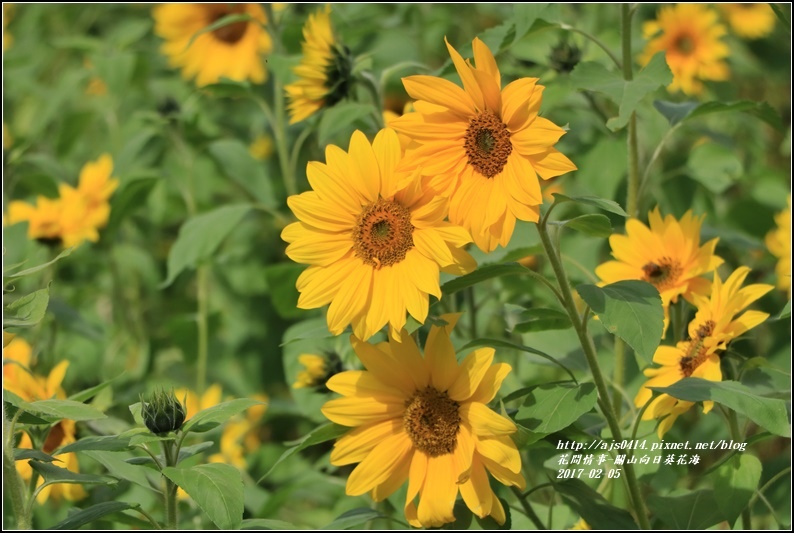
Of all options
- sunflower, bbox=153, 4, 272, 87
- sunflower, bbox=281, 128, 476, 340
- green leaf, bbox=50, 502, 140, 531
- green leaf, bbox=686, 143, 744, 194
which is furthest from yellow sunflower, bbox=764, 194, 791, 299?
sunflower, bbox=153, 4, 272, 87

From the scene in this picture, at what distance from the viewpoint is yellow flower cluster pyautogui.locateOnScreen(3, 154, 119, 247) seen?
228cm

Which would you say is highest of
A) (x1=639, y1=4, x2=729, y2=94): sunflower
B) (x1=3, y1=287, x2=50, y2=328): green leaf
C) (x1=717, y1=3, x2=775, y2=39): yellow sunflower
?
(x1=717, y1=3, x2=775, y2=39): yellow sunflower

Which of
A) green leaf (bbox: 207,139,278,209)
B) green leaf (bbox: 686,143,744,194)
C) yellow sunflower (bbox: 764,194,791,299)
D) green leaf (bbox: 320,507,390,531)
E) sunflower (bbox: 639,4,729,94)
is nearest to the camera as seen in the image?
green leaf (bbox: 320,507,390,531)

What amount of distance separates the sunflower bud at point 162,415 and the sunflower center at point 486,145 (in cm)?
44

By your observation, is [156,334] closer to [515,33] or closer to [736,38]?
[515,33]

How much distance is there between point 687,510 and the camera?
1426mm

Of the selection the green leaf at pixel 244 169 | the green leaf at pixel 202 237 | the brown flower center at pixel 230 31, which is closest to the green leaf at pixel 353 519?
the green leaf at pixel 202 237

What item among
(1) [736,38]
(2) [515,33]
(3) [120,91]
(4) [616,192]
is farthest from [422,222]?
(1) [736,38]

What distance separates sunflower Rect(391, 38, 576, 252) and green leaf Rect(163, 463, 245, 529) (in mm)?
376

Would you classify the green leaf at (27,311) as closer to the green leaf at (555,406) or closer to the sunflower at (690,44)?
the green leaf at (555,406)

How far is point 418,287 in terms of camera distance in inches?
44.9

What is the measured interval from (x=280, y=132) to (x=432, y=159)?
1.04 m

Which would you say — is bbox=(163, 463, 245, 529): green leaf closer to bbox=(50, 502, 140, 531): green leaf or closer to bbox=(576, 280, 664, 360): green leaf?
bbox=(50, 502, 140, 531): green leaf

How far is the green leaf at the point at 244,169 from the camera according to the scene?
2.22 m
